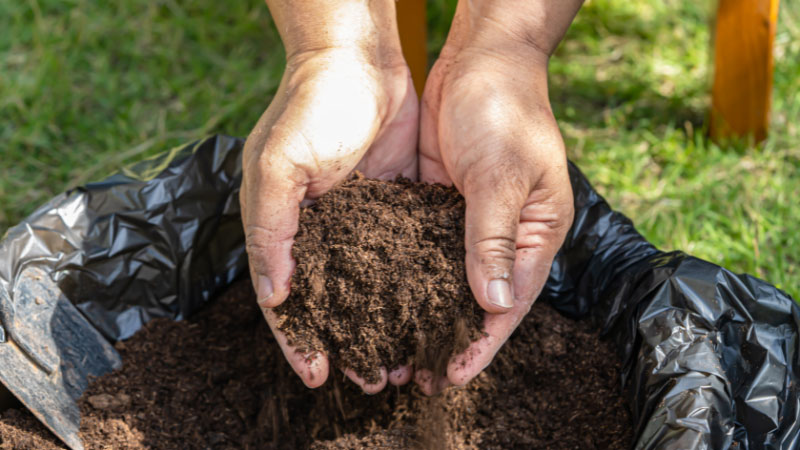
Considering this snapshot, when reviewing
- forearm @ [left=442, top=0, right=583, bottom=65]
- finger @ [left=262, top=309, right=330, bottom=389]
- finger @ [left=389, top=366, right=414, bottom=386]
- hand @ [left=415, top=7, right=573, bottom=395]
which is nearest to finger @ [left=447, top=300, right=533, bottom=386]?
hand @ [left=415, top=7, right=573, bottom=395]

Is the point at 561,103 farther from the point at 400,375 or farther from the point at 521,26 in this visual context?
the point at 400,375

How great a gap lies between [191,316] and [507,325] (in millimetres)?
911

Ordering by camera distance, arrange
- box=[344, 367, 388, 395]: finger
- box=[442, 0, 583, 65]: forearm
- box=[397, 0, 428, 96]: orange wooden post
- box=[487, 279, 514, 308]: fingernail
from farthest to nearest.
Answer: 1. box=[397, 0, 428, 96]: orange wooden post
2. box=[442, 0, 583, 65]: forearm
3. box=[344, 367, 388, 395]: finger
4. box=[487, 279, 514, 308]: fingernail

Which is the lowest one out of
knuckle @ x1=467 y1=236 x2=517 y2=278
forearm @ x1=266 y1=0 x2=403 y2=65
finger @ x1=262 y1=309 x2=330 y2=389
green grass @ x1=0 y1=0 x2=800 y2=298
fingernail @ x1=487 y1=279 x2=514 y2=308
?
green grass @ x1=0 y1=0 x2=800 y2=298

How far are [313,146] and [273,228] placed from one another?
0.65 feet

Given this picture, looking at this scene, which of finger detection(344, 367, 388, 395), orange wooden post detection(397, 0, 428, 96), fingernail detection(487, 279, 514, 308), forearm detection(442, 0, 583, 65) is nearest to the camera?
fingernail detection(487, 279, 514, 308)

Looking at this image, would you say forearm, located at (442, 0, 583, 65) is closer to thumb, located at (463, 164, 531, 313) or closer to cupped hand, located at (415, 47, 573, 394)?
cupped hand, located at (415, 47, 573, 394)

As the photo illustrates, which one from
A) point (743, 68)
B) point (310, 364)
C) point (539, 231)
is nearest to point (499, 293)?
point (539, 231)

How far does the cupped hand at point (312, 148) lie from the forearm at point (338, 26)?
2cm

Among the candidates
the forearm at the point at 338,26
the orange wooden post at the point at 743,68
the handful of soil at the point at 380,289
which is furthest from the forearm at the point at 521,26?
the orange wooden post at the point at 743,68

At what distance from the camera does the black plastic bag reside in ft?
4.48

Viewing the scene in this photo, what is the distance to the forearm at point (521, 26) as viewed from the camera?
1.66 meters

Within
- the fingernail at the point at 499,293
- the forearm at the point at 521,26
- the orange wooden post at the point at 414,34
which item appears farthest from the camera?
the orange wooden post at the point at 414,34

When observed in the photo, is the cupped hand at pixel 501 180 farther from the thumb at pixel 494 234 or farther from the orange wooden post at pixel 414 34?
the orange wooden post at pixel 414 34
